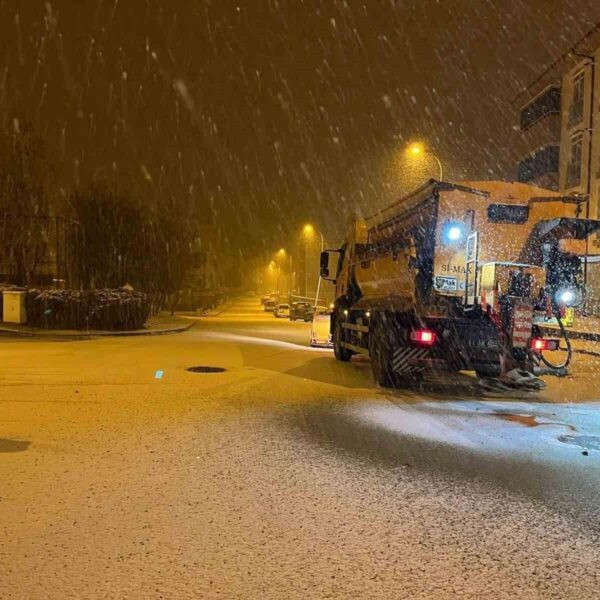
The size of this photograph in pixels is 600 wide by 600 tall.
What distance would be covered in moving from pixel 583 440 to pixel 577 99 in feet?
130

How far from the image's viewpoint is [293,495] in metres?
5.52

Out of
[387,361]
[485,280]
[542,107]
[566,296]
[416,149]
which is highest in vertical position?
[542,107]

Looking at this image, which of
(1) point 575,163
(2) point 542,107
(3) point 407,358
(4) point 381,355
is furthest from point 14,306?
(2) point 542,107

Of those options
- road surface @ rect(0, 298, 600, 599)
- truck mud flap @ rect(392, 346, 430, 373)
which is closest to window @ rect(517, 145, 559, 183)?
road surface @ rect(0, 298, 600, 599)

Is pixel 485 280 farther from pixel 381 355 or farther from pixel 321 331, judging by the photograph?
pixel 321 331

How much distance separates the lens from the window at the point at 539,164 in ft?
149

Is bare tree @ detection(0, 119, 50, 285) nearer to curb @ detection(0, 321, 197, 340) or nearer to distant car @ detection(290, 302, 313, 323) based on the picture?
curb @ detection(0, 321, 197, 340)

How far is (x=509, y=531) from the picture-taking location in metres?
4.79

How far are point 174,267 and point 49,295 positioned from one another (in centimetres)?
2117

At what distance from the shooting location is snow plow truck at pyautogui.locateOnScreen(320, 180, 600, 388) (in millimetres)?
10805

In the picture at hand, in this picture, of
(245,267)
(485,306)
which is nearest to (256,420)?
(485,306)

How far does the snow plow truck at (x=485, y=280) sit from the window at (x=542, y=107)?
36496mm

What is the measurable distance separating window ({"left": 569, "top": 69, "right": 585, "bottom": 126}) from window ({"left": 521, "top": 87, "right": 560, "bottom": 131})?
1.80m

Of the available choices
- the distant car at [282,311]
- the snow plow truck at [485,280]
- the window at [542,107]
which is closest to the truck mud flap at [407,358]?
the snow plow truck at [485,280]
